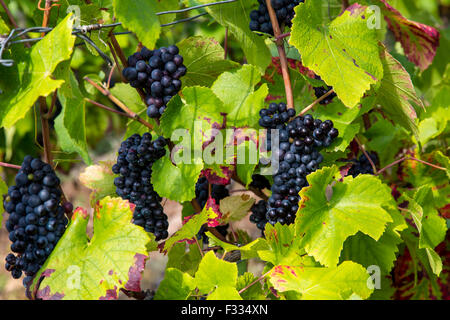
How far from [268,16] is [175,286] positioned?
55 cm

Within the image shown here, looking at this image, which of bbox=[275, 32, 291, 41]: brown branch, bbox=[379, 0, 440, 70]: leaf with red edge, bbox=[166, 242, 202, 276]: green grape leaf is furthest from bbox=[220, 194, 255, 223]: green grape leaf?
bbox=[379, 0, 440, 70]: leaf with red edge

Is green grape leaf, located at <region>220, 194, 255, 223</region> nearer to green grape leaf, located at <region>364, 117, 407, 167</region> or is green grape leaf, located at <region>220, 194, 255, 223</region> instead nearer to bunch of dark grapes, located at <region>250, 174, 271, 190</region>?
bunch of dark grapes, located at <region>250, 174, 271, 190</region>

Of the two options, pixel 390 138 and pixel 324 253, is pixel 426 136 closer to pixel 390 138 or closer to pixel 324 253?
pixel 390 138

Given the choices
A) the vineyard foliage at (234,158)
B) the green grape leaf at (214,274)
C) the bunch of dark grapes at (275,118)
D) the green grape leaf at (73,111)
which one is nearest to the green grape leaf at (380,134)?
the vineyard foliage at (234,158)

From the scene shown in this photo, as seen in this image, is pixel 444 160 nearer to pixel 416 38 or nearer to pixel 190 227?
pixel 416 38

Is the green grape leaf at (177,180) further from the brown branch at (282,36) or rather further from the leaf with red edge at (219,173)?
the brown branch at (282,36)

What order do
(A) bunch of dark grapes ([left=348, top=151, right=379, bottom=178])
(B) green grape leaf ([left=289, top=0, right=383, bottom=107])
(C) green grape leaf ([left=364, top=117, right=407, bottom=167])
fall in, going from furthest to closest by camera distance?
1. (C) green grape leaf ([left=364, top=117, right=407, bottom=167])
2. (A) bunch of dark grapes ([left=348, top=151, right=379, bottom=178])
3. (B) green grape leaf ([left=289, top=0, right=383, bottom=107])

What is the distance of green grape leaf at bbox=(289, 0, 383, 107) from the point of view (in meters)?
0.82

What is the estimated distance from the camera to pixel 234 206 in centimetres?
100

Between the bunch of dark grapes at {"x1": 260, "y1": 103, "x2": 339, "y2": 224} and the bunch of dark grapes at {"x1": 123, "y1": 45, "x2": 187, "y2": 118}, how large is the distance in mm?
181

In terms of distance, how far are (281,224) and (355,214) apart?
0.46ft

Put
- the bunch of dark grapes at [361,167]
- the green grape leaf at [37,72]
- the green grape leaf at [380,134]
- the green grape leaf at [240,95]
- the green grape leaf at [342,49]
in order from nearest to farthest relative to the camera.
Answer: the green grape leaf at [37,72] → the green grape leaf at [342,49] → the green grape leaf at [240,95] → the bunch of dark grapes at [361,167] → the green grape leaf at [380,134]

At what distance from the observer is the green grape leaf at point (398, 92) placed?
2.96 ft

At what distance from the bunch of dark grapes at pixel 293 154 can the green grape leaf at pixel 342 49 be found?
0.09 meters
